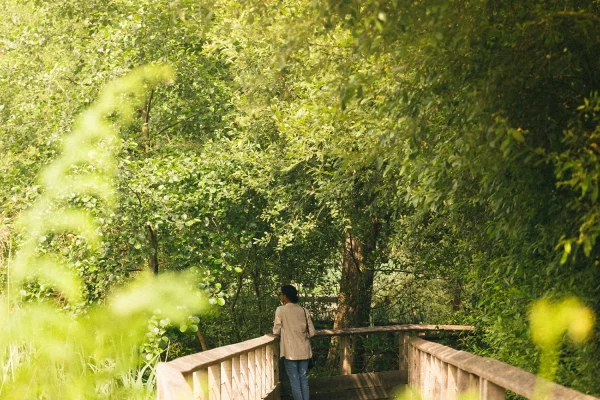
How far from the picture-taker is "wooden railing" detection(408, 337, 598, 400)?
325 cm

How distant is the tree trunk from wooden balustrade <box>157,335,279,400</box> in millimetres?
5431

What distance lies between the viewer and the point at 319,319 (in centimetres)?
1633

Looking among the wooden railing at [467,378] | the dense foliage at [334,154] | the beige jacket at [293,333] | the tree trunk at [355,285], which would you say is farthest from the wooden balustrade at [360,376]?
the tree trunk at [355,285]

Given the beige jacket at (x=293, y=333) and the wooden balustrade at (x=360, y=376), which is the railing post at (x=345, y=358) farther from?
the beige jacket at (x=293, y=333)

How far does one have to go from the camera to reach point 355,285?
14.4 meters

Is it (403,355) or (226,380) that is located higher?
(226,380)

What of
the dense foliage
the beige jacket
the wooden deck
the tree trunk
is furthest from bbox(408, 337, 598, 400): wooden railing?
the tree trunk

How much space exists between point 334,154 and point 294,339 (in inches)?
86.7

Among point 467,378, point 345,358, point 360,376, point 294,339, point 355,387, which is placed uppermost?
point 467,378

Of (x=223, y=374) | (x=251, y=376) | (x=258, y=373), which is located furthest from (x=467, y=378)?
(x=258, y=373)

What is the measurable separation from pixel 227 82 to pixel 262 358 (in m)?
6.95

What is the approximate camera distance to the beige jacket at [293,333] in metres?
8.95

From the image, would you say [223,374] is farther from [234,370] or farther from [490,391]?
[490,391]

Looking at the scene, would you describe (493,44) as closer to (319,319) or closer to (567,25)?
(567,25)
